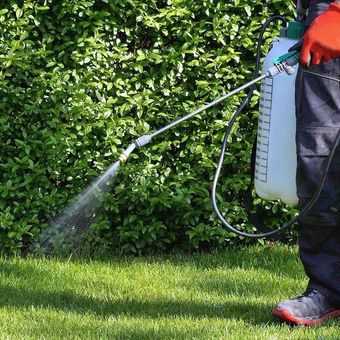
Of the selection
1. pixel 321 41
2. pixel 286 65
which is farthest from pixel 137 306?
pixel 321 41

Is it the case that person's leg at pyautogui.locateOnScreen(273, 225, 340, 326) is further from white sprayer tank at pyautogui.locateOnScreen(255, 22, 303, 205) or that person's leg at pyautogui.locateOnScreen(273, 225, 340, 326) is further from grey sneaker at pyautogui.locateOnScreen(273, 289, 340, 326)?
white sprayer tank at pyautogui.locateOnScreen(255, 22, 303, 205)

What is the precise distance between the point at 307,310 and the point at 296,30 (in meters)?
1.16

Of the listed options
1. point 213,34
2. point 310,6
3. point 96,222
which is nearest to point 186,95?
point 213,34

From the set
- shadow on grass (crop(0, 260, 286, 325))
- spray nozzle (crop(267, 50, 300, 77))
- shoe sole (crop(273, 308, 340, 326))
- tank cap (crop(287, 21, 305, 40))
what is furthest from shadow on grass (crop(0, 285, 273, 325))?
tank cap (crop(287, 21, 305, 40))

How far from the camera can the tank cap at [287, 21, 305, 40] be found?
3912mm

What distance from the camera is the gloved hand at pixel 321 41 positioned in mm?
3514

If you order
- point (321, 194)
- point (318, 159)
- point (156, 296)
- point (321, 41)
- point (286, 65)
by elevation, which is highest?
point (321, 41)

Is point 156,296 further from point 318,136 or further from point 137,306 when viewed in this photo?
point 318,136

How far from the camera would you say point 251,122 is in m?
5.45

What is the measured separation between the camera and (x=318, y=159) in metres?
3.81

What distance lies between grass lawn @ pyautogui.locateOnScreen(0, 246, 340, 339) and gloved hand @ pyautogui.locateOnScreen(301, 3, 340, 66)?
3.64 ft

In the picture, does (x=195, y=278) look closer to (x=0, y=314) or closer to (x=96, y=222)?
(x=96, y=222)

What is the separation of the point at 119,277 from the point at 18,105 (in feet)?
3.83

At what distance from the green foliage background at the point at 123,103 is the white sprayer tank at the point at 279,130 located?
1378mm
